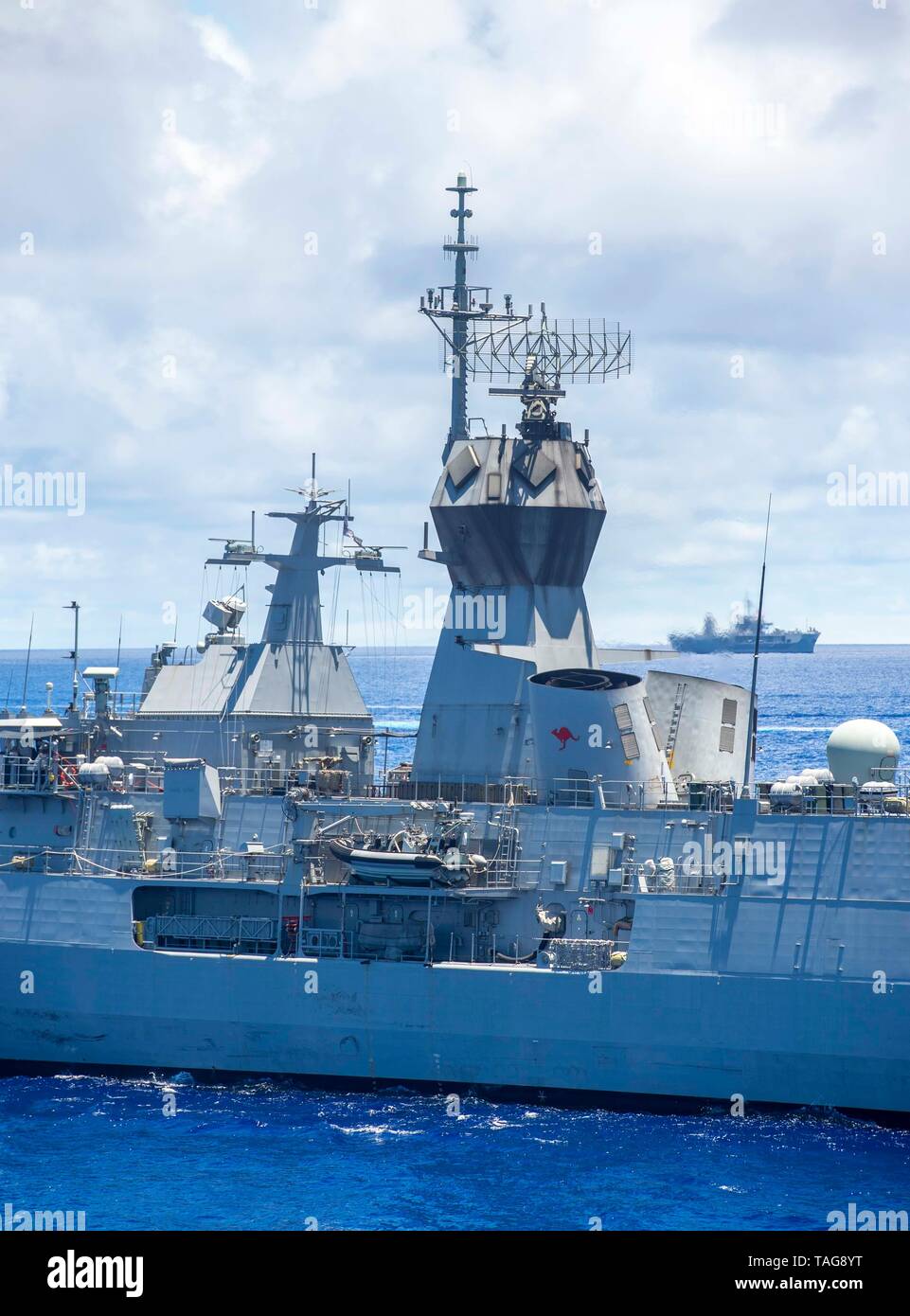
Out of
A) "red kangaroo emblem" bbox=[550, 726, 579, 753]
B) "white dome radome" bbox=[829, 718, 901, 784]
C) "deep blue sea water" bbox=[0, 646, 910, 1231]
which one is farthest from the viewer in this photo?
"red kangaroo emblem" bbox=[550, 726, 579, 753]

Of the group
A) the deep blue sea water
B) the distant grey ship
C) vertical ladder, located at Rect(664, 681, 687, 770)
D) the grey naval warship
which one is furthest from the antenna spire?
the distant grey ship

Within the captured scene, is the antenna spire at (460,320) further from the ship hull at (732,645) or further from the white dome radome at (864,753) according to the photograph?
the ship hull at (732,645)

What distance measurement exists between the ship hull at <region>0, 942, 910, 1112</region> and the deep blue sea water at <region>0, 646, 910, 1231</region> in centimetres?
44

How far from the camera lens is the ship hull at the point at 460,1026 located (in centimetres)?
2283

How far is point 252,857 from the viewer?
26125 millimetres

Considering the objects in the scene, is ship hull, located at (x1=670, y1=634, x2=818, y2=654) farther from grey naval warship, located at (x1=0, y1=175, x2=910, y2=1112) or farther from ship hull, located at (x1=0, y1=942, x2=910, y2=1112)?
ship hull, located at (x1=0, y1=942, x2=910, y2=1112)

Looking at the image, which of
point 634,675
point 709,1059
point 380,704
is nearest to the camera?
point 709,1059

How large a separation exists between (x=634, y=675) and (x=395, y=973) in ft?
20.0

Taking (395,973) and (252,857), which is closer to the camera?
(395,973)

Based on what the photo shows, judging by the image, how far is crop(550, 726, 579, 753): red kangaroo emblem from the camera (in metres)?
25.8

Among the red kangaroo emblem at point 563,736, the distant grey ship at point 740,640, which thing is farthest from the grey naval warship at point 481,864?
the distant grey ship at point 740,640
